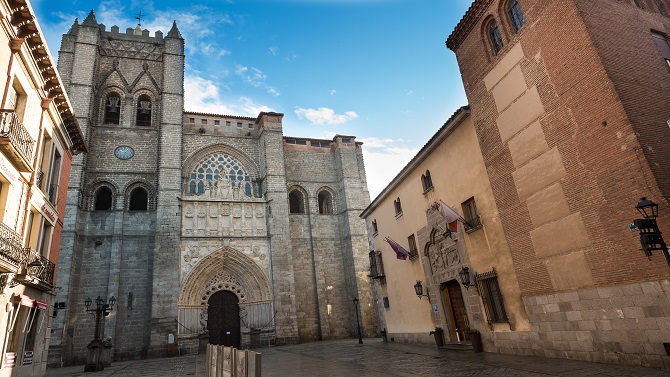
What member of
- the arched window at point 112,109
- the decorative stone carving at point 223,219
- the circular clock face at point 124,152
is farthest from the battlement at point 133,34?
the decorative stone carving at point 223,219

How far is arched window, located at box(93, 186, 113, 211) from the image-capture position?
76.8 feet

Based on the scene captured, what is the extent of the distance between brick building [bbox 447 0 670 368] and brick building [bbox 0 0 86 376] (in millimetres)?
12496

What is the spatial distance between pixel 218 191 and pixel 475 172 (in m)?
16.9

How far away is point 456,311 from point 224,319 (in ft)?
46.2

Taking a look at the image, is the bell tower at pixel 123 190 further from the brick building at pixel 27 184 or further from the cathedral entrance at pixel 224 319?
the brick building at pixel 27 184

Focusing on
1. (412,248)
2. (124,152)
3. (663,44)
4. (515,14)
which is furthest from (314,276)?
(663,44)

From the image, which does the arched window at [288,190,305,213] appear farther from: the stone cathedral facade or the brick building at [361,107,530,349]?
the brick building at [361,107,530,349]

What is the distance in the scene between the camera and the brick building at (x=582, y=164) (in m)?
7.81

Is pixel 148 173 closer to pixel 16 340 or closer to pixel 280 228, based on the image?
pixel 280 228

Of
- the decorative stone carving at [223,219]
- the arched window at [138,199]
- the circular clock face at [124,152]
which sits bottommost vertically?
the decorative stone carving at [223,219]

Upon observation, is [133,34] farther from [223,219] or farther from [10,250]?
[10,250]

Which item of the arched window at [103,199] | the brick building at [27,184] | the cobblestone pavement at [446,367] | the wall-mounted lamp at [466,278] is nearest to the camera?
the cobblestone pavement at [446,367]

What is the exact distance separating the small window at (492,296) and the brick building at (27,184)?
12397 millimetres

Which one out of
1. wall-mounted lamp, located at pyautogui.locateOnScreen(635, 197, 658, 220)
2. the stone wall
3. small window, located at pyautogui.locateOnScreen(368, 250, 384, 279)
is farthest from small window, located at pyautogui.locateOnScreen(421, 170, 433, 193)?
wall-mounted lamp, located at pyautogui.locateOnScreen(635, 197, 658, 220)
